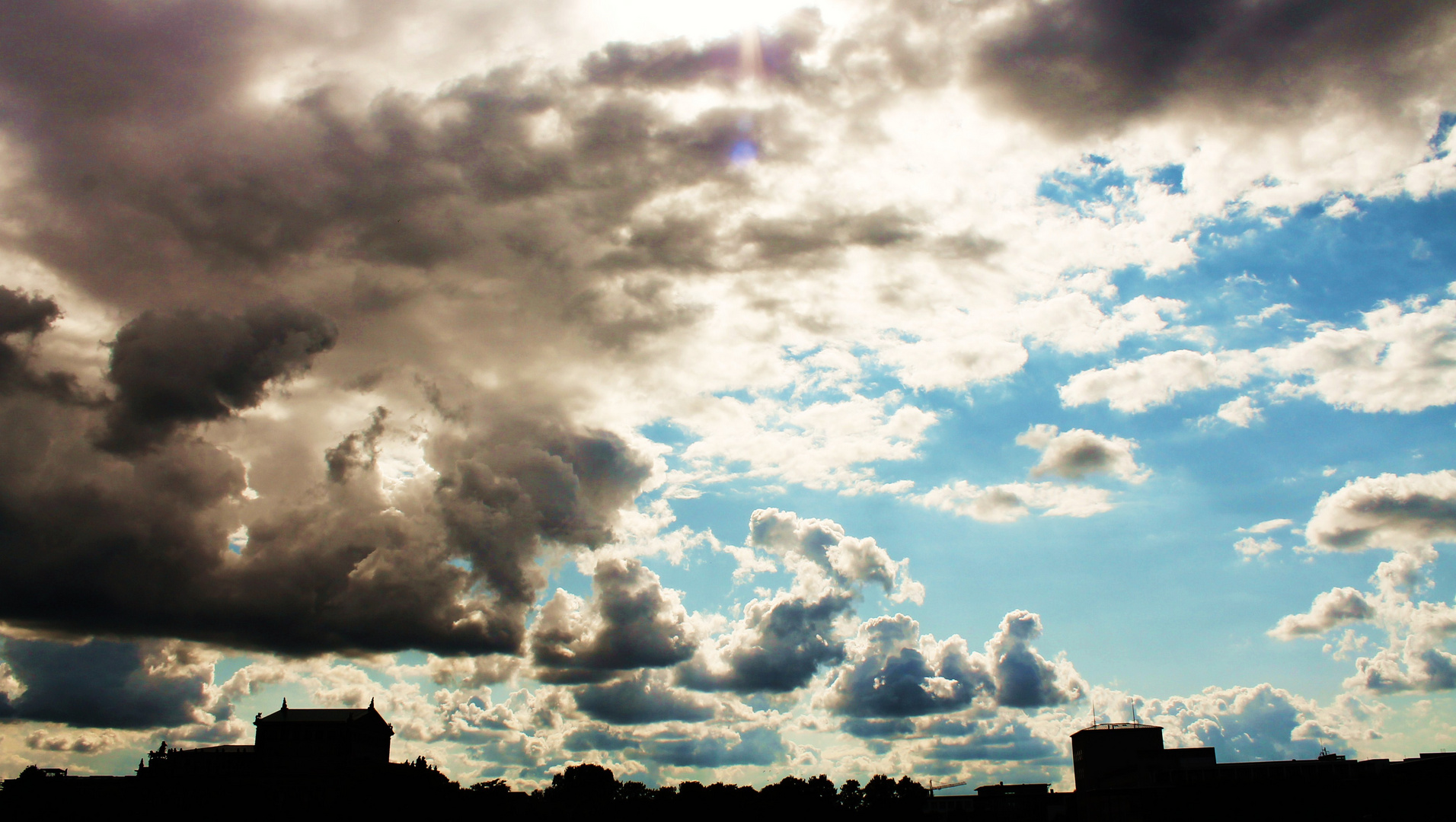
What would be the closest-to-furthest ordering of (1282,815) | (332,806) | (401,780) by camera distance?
1. (1282,815)
2. (401,780)
3. (332,806)

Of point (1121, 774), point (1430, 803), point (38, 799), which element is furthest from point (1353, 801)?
point (38, 799)

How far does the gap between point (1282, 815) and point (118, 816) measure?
20917cm

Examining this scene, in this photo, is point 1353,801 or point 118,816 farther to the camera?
point 118,816

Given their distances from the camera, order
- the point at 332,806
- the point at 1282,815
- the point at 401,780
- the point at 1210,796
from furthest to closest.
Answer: the point at 332,806
the point at 401,780
the point at 1210,796
the point at 1282,815

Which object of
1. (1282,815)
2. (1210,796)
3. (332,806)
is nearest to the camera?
(1282,815)

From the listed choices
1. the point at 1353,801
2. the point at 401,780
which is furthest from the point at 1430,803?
the point at 401,780

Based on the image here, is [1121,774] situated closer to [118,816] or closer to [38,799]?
[118,816]

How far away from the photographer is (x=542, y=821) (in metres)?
196

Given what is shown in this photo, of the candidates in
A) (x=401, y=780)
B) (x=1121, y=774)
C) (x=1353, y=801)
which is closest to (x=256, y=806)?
(x=401, y=780)

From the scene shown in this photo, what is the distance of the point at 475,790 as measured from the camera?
18912cm

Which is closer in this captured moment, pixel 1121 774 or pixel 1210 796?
pixel 1210 796

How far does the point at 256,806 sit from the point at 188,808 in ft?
44.0

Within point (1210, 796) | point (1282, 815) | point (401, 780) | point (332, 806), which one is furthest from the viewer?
point (332, 806)

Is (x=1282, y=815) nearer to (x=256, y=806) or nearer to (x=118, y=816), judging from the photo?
(x=256, y=806)
